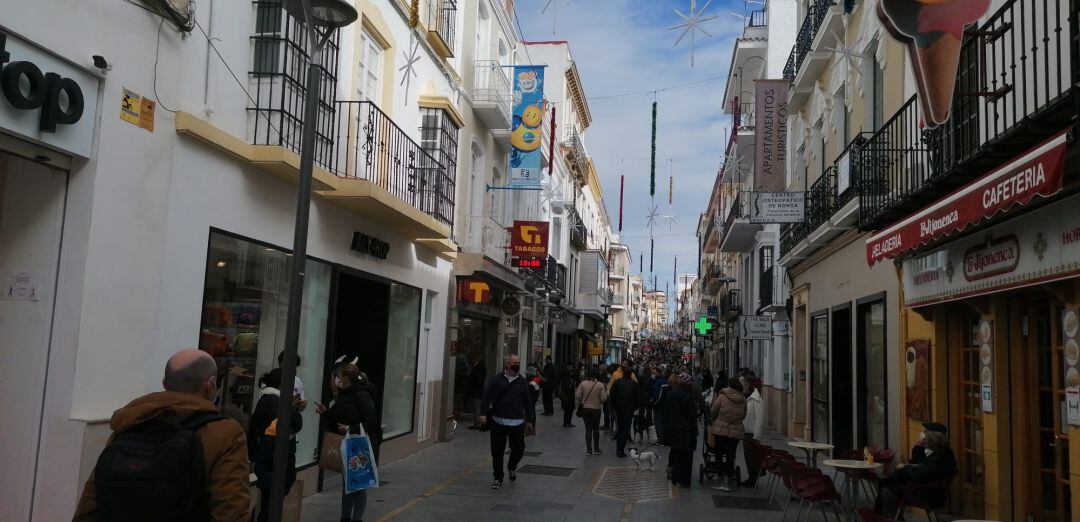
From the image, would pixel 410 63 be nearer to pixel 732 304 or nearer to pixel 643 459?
pixel 643 459

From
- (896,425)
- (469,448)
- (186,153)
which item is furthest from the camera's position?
(469,448)

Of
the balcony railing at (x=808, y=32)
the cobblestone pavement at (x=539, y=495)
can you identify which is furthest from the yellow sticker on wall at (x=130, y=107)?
the balcony railing at (x=808, y=32)

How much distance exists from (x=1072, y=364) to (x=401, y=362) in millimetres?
9970

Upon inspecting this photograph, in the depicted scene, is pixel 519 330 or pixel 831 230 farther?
pixel 519 330

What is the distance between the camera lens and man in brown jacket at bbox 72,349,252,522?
3.48 m

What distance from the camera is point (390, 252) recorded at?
13523mm

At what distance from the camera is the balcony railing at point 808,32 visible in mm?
16141

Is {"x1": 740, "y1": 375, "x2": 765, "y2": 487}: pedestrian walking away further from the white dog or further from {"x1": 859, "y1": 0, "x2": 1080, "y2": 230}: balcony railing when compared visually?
{"x1": 859, "y1": 0, "x2": 1080, "y2": 230}: balcony railing

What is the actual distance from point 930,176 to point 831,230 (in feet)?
16.8

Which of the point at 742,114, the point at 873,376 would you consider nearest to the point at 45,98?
the point at 873,376

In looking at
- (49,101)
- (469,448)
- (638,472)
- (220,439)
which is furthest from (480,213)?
(220,439)

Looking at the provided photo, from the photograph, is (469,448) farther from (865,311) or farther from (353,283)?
→ (865,311)

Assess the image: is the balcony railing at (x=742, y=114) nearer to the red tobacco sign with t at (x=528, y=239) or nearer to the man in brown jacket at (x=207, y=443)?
the red tobacco sign with t at (x=528, y=239)

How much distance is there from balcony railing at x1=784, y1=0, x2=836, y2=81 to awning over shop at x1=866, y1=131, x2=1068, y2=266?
25.5ft
